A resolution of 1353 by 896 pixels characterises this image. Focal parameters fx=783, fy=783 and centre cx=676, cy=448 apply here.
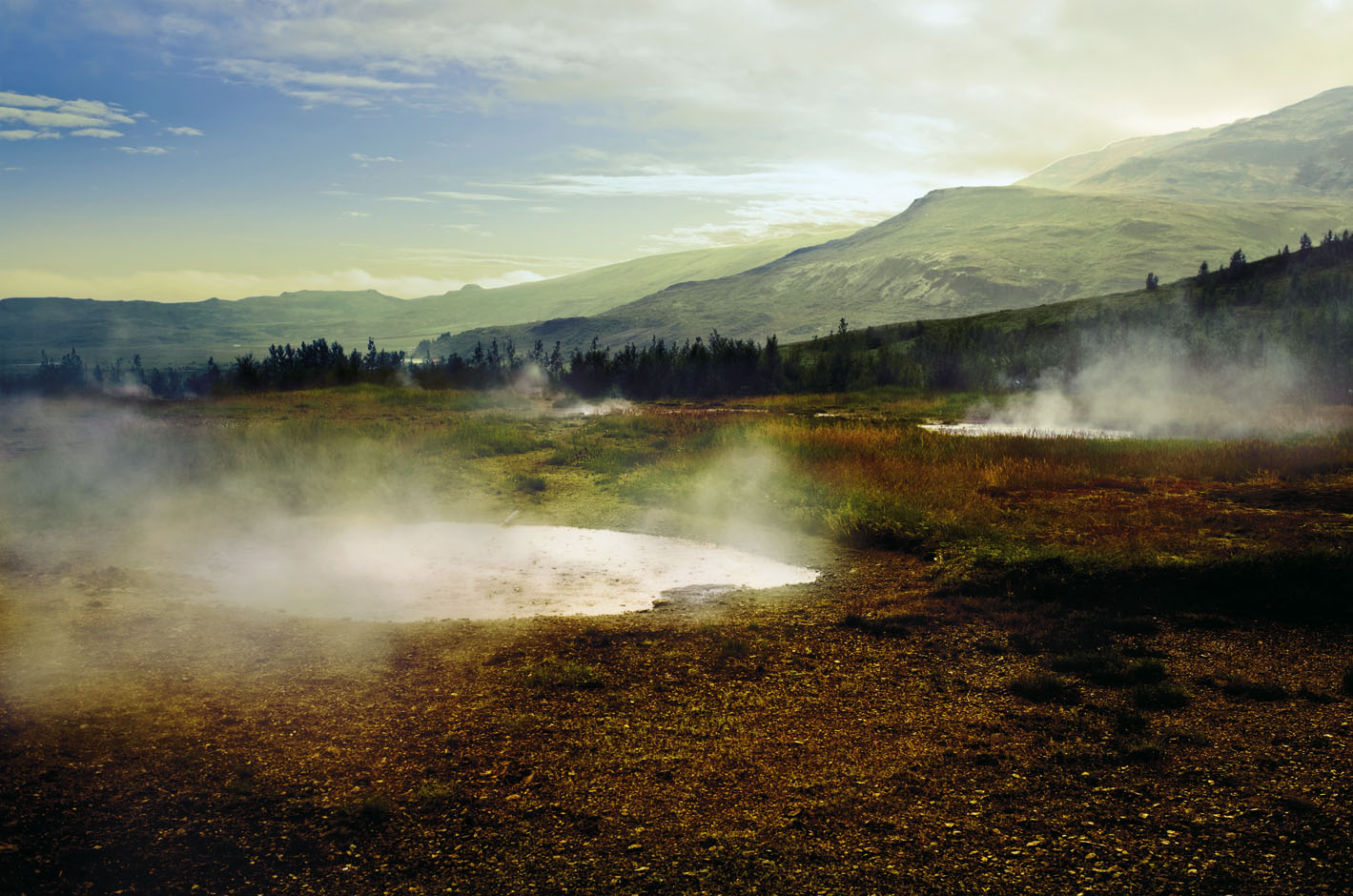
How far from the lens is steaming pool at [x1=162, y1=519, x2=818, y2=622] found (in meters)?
11.7

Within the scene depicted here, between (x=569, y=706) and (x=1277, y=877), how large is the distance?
5483 mm

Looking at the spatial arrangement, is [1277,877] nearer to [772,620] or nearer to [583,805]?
[583,805]

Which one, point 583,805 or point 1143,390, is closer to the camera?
point 583,805

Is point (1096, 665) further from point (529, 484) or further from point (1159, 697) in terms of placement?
point (529, 484)

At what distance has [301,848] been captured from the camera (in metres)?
5.29

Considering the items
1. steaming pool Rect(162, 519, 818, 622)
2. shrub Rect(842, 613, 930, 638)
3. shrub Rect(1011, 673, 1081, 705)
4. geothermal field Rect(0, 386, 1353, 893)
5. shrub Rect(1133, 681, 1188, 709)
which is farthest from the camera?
steaming pool Rect(162, 519, 818, 622)

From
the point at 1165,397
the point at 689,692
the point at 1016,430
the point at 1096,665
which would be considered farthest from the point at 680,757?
the point at 1165,397

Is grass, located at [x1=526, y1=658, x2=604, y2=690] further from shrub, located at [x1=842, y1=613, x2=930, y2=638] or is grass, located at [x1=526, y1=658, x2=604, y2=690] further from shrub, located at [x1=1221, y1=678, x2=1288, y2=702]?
shrub, located at [x1=1221, y1=678, x2=1288, y2=702]

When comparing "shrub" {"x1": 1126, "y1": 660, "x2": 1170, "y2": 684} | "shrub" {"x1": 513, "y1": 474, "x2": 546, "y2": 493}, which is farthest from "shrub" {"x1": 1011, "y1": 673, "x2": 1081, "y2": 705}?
"shrub" {"x1": 513, "y1": 474, "x2": 546, "y2": 493}

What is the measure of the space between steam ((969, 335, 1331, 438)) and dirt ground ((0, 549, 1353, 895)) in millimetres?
26095

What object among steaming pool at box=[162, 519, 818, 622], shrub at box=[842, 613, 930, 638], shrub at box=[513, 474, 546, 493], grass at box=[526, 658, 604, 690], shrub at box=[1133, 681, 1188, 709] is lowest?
steaming pool at box=[162, 519, 818, 622]

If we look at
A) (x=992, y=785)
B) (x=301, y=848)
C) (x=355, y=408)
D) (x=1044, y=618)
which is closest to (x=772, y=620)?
(x=1044, y=618)

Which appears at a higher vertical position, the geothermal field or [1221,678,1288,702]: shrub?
[1221,678,1288,702]: shrub

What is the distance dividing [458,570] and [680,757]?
8.26m
